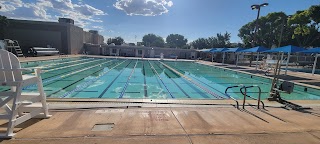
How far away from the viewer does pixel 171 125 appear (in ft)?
9.87

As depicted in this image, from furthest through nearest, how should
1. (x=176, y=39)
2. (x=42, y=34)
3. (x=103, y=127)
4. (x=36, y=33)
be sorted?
(x=176, y=39) < (x=42, y=34) < (x=36, y=33) < (x=103, y=127)

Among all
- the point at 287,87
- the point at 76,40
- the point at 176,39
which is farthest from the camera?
the point at 176,39

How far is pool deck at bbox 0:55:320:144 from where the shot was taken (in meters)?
2.50

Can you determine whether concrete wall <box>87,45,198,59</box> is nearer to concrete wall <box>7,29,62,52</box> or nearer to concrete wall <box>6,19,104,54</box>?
concrete wall <box>6,19,104,54</box>

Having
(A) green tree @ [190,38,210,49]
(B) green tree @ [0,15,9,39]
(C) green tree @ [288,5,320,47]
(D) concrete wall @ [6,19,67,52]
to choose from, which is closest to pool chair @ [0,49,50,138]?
(C) green tree @ [288,5,320,47]

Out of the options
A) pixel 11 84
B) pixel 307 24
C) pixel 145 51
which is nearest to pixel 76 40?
pixel 145 51

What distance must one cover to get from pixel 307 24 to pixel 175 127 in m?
28.2

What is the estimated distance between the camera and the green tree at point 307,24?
1914cm

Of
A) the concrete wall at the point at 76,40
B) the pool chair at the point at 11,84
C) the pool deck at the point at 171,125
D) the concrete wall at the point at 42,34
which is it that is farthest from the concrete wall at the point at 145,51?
the pool chair at the point at 11,84

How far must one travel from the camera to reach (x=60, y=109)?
142 inches

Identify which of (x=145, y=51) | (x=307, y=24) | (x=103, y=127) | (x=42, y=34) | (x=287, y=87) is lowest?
(x=103, y=127)

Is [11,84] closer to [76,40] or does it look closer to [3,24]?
[3,24]

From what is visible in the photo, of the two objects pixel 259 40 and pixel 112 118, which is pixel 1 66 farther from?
pixel 259 40

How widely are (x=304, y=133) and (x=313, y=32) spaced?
28.2m
